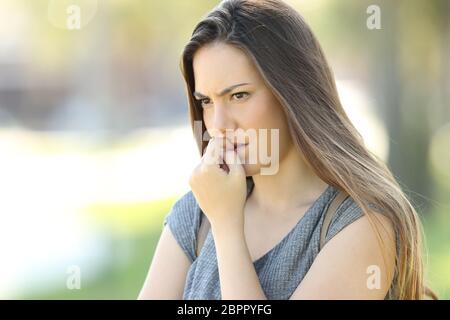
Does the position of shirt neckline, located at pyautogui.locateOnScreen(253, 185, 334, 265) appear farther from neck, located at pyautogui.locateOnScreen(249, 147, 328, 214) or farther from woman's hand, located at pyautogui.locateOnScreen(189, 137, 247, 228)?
woman's hand, located at pyautogui.locateOnScreen(189, 137, 247, 228)

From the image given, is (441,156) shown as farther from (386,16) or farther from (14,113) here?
(14,113)

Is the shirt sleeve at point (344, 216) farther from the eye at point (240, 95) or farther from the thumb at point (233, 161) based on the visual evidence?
the eye at point (240, 95)

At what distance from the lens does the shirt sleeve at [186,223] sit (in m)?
2.25

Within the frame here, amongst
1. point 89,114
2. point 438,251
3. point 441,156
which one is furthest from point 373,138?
point 89,114

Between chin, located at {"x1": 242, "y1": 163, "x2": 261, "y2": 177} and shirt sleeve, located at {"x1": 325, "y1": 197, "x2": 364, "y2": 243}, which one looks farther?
chin, located at {"x1": 242, "y1": 163, "x2": 261, "y2": 177}

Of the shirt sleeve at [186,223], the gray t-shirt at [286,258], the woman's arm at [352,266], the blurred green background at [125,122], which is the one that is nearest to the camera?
the woman's arm at [352,266]

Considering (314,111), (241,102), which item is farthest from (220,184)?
(314,111)

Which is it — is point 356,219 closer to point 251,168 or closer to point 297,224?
point 297,224

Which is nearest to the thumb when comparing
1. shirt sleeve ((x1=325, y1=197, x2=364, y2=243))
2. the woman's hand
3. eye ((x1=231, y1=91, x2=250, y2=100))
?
the woman's hand

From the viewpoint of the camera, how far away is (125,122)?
9148 mm

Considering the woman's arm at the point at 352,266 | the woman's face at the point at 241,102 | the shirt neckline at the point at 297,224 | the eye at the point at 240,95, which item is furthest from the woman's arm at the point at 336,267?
the eye at the point at 240,95

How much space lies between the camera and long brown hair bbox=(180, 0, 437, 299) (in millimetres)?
2014

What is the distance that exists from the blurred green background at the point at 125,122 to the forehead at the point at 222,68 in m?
2.43

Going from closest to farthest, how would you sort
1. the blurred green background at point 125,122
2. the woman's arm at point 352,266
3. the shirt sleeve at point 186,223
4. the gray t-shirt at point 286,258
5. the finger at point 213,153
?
1. the woman's arm at point 352,266
2. the gray t-shirt at point 286,258
3. the finger at point 213,153
4. the shirt sleeve at point 186,223
5. the blurred green background at point 125,122
